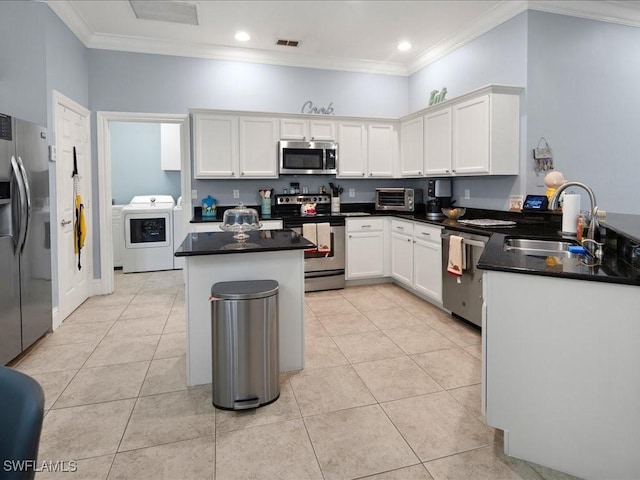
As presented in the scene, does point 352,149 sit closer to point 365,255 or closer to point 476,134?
point 365,255

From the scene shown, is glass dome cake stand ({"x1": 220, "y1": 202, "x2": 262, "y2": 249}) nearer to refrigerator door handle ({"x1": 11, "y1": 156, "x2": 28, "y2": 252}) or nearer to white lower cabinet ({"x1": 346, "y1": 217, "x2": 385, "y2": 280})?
refrigerator door handle ({"x1": 11, "y1": 156, "x2": 28, "y2": 252})

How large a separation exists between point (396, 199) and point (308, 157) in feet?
4.13

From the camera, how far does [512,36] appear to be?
3.85 m

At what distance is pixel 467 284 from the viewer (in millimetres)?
3527

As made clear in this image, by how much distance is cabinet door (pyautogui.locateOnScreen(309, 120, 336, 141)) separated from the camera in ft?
16.7

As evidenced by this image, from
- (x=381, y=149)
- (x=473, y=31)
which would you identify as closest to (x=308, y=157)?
(x=381, y=149)

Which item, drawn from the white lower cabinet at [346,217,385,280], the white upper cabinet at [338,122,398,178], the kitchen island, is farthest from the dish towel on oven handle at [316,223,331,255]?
the kitchen island

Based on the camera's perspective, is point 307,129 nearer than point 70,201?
No

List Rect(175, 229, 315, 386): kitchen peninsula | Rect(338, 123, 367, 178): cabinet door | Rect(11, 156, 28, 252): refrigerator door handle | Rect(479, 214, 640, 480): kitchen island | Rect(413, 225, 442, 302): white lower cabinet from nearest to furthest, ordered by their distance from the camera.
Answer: Rect(479, 214, 640, 480): kitchen island, Rect(175, 229, 315, 386): kitchen peninsula, Rect(11, 156, 28, 252): refrigerator door handle, Rect(413, 225, 442, 302): white lower cabinet, Rect(338, 123, 367, 178): cabinet door

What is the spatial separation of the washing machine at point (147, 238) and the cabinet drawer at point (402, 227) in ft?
11.0

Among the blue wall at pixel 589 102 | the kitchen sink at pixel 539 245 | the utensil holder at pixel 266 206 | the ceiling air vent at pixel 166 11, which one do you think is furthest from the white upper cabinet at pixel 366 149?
the kitchen sink at pixel 539 245

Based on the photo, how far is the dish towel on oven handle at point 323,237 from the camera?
4.79 m

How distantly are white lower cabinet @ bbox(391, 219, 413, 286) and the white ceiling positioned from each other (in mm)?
2170

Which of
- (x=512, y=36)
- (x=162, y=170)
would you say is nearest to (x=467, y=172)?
(x=512, y=36)
